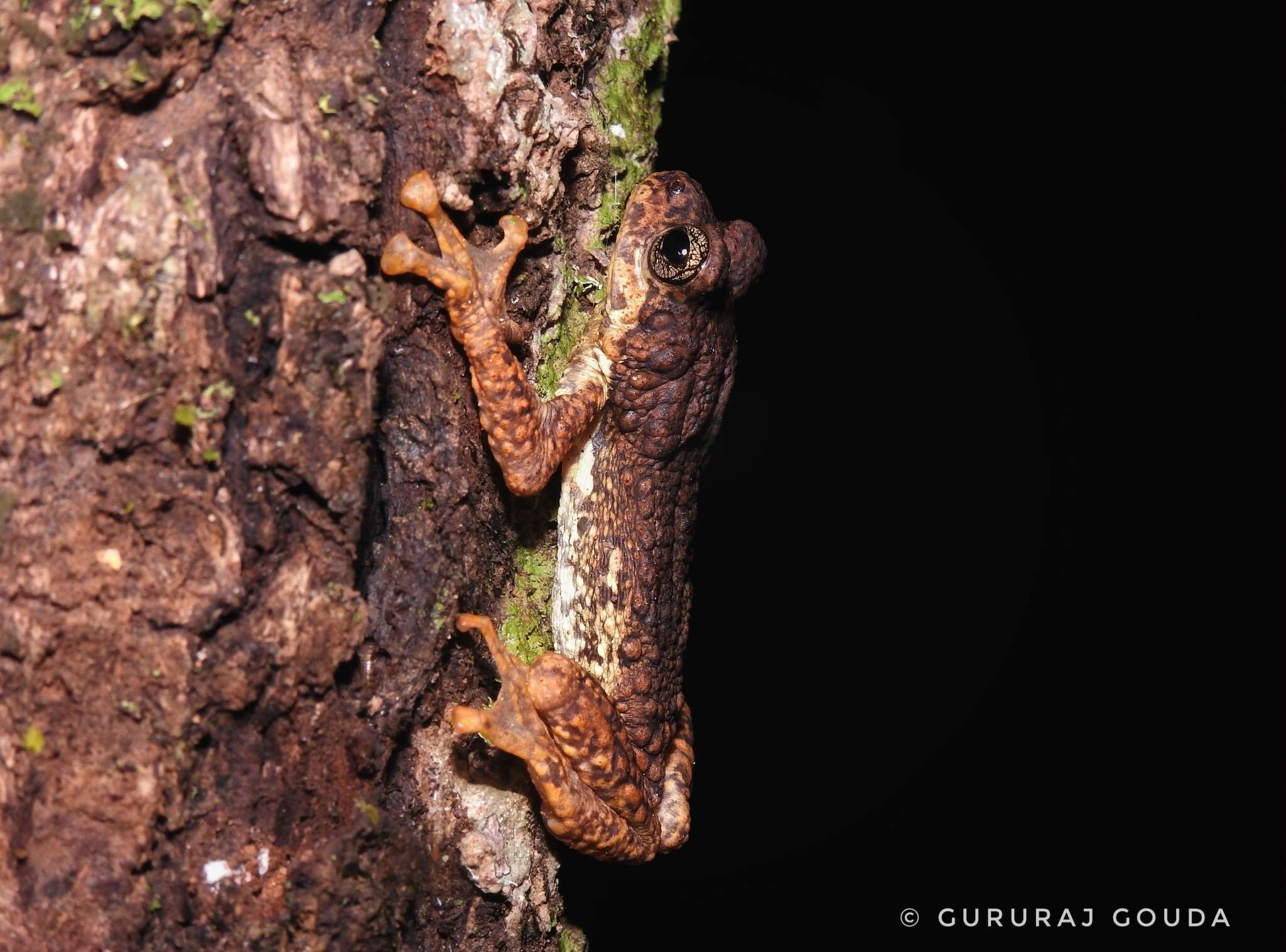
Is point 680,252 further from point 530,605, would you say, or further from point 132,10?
point 132,10

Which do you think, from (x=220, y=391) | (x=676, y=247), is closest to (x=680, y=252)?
(x=676, y=247)

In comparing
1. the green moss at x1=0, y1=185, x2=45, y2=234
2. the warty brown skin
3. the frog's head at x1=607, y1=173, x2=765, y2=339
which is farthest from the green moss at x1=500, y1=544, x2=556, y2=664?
the green moss at x1=0, y1=185, x2=45, y2=234

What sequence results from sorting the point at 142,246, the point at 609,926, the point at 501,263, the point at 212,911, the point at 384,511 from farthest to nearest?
the point at 609,926, the point at 501,263, the point at 384,511, the point at 212,911, the point at 142,246

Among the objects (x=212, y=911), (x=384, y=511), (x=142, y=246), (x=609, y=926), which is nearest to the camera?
(x=142, y=246)

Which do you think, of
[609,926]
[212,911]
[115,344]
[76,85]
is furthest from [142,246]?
[609,926]

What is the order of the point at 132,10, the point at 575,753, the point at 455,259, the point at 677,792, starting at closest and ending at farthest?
1. the point at 132,10
2. the point at 455,259
3. the point at 575,753
4. the point at 677,792

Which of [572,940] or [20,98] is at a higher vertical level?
[20,98]

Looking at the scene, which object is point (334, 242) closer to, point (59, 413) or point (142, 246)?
point (142, 246)

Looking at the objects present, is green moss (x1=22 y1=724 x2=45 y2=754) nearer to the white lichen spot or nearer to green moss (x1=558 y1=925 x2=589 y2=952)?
the white lichen spot
